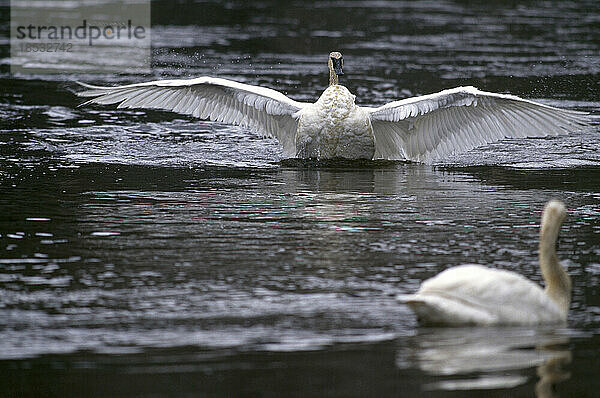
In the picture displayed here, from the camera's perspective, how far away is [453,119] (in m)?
14.3

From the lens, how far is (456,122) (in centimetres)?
1434

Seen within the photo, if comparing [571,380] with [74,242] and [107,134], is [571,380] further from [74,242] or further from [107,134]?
[107,134]

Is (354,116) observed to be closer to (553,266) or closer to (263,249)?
(263,249)

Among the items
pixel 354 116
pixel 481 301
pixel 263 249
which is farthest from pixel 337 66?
pixel 481 301

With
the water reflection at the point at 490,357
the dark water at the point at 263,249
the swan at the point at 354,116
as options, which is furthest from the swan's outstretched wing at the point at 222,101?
the water reflection at the point at 490,357

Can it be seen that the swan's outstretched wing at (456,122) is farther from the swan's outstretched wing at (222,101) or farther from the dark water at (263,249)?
the swan's outstretched wing at (222,101)

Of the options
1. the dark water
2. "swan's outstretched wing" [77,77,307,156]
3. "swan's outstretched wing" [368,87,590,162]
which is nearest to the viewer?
the dark water

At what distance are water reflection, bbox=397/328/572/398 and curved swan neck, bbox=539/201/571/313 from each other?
0.35m

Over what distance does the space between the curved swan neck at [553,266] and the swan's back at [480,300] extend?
0.16 metres

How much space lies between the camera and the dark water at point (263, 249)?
6.84m

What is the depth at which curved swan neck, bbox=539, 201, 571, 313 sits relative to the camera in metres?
7.86

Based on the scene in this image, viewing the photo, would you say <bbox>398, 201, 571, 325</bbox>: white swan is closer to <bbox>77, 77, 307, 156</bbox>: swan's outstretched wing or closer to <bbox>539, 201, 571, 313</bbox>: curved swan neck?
<bbox>539, 201, 571, 313</bbox>: curved swan neck

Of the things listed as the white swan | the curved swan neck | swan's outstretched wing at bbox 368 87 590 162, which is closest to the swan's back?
the white swan

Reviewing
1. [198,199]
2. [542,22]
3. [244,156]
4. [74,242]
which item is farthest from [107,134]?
[542,22]
